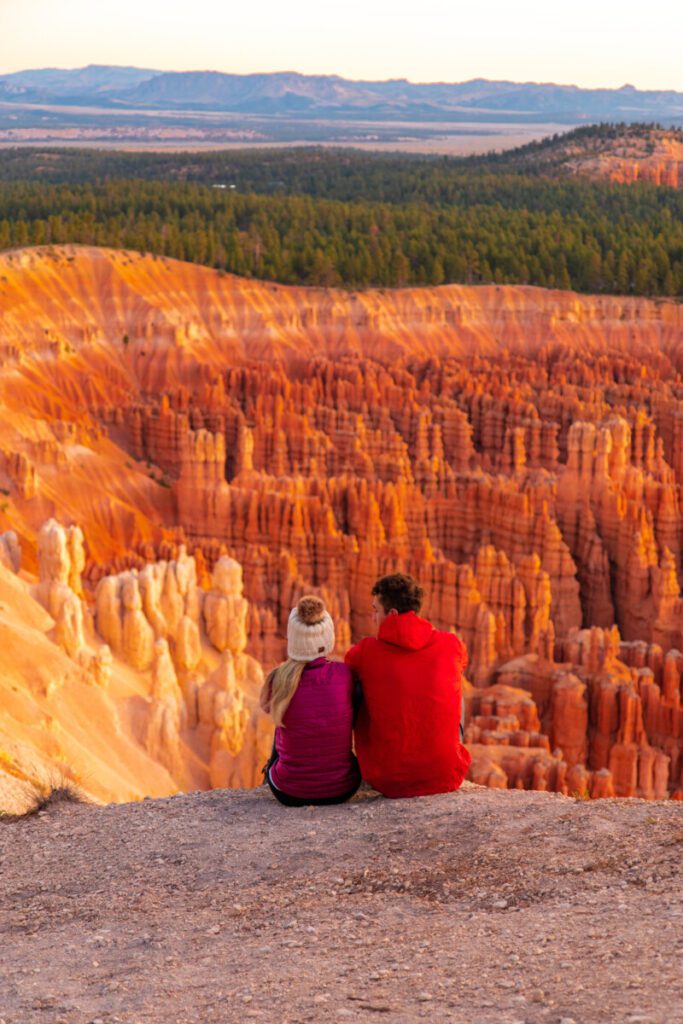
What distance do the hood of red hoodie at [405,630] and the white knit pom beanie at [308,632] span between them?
363 millimetres

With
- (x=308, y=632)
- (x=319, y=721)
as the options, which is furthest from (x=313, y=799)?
(x=308, y=632)

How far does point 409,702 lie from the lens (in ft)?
30.3

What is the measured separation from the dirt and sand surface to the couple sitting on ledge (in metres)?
0.22

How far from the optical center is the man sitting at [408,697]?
9164 millimetres

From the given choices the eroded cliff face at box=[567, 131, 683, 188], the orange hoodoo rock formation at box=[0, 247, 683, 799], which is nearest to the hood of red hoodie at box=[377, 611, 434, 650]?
the orange hoodoo rock formation at box=[0, 247, 683, 799]

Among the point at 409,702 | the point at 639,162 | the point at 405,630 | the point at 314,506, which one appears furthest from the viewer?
the point at 639,162

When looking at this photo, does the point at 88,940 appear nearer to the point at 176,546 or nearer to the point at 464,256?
the point at 176,546

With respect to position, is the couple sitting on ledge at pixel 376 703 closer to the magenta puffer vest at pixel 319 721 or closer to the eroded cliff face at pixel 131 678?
the magenta puffer vest at pixel 319 721

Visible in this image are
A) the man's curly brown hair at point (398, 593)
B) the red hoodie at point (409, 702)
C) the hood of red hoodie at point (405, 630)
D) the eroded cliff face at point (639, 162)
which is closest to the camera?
the man's curly brown hair at point (398, 593)

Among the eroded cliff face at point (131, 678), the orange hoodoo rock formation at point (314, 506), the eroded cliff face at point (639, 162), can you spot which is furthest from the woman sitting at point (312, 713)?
the eroded cliff face at point (639, 162)

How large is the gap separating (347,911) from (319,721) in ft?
6.17

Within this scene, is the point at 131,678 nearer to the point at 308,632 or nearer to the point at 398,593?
the point at 308,632

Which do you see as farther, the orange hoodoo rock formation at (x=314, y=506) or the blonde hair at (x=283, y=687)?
the orange hoodoo rock formation at (x=314, y=506)

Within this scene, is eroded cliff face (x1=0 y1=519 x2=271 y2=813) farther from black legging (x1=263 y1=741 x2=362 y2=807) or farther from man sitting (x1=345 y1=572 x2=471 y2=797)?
man sitting (x1=345 y1=572 x2=471 y2=797)
